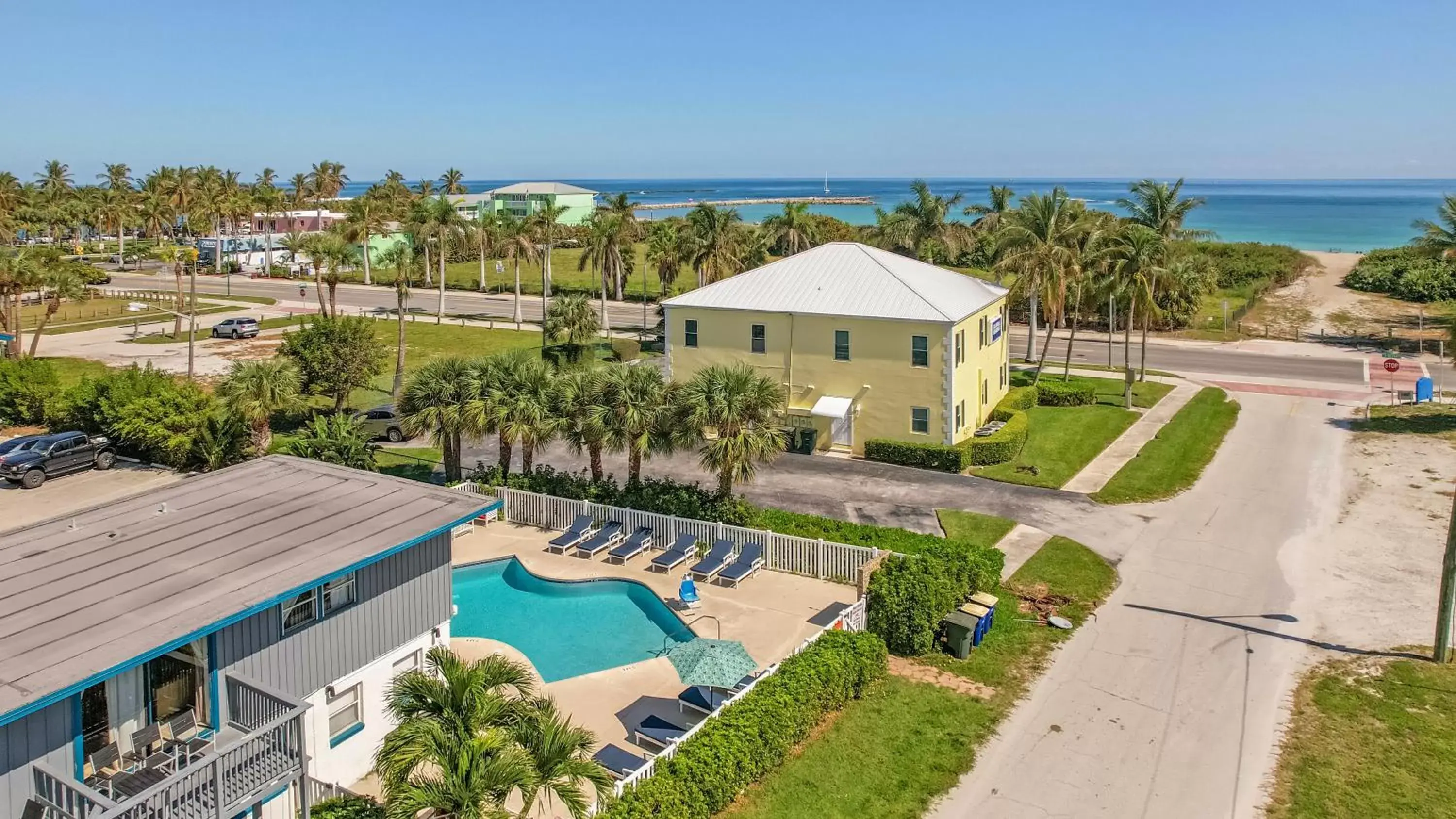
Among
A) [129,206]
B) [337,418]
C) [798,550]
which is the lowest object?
[798,550]

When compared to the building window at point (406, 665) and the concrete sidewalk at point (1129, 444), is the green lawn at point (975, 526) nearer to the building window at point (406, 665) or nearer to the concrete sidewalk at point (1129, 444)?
the concrete sidewalk at point (1129, 444)

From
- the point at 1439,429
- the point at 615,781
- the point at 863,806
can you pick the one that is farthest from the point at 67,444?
the point at 1439,429

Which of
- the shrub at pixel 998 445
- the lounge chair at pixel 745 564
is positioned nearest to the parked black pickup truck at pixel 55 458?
the lounge chair at pixel 745 564

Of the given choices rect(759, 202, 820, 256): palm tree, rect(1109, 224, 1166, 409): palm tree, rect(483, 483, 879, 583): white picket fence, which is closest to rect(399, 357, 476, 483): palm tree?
rect(483, 483, 879, 583): white picket fence

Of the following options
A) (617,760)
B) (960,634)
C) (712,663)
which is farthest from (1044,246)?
(617,760)

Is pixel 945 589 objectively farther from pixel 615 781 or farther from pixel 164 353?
pixel 164 353
